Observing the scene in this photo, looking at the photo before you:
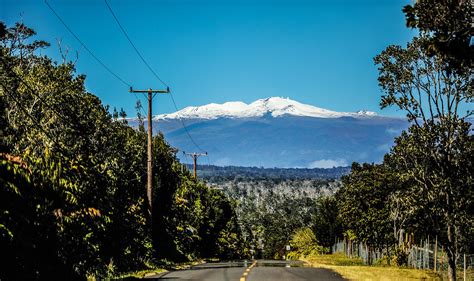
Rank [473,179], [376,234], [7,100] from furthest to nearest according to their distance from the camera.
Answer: [376,234] → [7,100] → [473,179]

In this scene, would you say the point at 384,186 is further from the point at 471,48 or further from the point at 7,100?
the point at 471,48

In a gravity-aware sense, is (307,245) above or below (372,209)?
below

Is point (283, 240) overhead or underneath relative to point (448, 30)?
underneath

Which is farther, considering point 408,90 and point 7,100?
point 7,100

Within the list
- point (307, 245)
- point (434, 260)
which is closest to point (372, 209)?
point (434, 260)

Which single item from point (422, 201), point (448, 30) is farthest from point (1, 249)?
point (422, 201)

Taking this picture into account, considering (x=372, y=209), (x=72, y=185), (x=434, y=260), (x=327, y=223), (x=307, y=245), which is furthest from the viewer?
(x=307, y=245)

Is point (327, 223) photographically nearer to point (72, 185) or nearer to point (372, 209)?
point (372, 209)

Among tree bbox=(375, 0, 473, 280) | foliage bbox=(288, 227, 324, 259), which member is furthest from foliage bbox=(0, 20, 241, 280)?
foliage bbox=(288, 227, 324, 259)

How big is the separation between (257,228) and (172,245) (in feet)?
402

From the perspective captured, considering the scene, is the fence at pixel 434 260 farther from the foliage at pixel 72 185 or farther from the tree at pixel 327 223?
the tree at pixel 327 223

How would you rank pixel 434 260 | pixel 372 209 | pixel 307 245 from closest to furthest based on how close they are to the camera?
pixel 434 260, pixel 372 209, pixel 307 245

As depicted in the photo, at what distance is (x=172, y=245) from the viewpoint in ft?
163

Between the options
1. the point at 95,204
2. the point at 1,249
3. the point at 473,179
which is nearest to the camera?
the point at 1,249
